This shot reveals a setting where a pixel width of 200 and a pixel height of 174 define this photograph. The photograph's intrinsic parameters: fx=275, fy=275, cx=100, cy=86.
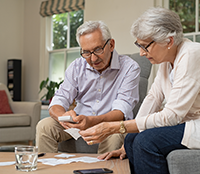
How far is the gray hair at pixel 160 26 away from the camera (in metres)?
1.26

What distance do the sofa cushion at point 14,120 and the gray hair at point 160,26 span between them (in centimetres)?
286

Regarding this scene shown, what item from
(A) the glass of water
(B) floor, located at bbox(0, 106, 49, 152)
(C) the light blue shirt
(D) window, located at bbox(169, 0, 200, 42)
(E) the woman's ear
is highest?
(D) window, located at bbox(169, 0, 200, 42)

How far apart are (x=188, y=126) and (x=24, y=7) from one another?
617cm

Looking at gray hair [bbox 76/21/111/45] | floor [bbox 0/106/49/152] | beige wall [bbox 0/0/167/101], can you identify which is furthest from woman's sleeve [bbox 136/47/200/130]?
beige wall [bbox 0/0/167/101]

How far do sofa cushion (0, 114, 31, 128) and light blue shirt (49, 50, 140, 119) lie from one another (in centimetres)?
191

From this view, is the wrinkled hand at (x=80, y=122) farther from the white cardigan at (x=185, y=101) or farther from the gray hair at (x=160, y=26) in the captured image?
the gray hair at (x=160, y=26)

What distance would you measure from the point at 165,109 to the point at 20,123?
2.94 metres

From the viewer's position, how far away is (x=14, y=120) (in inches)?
147

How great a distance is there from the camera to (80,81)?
2.07m

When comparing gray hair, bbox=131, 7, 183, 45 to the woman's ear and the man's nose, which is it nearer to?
the woman's ear

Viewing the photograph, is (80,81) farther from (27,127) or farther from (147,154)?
(27,127)

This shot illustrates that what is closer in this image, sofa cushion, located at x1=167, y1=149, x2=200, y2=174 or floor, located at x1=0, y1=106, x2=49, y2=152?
sofa cushion, located at x1=167, y1=149, x2=200, y2=174

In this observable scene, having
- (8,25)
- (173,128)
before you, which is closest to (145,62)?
(173,128)

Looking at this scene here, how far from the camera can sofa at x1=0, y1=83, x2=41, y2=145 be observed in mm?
3656
